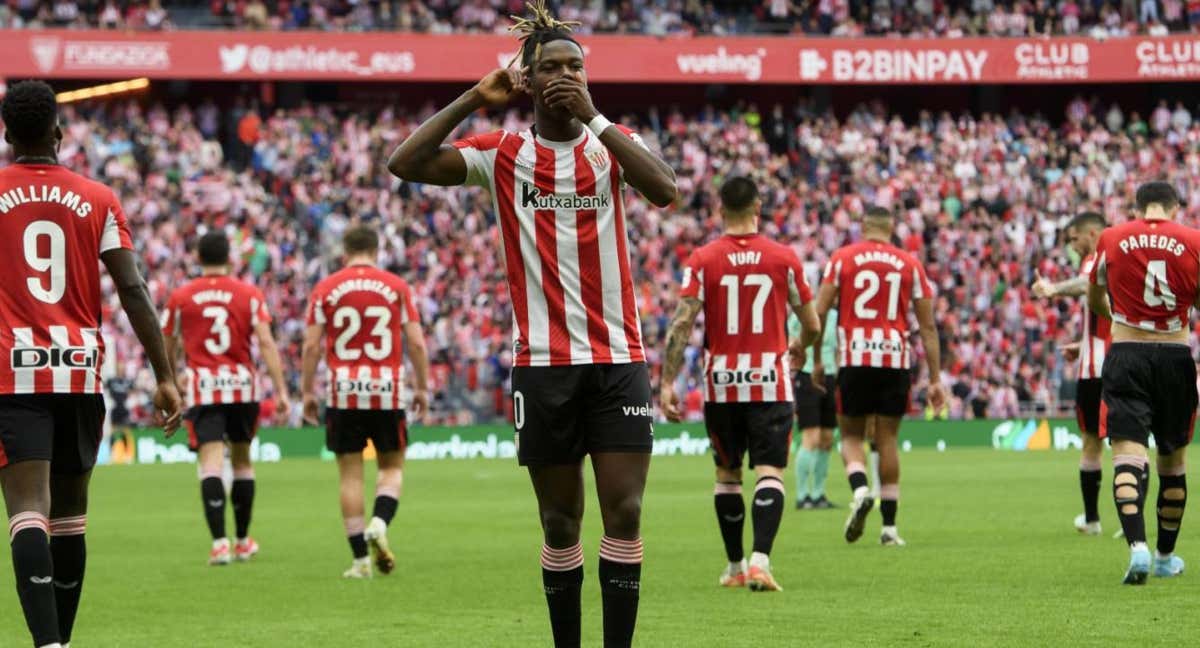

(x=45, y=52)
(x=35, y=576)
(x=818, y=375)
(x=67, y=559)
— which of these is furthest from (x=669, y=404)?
(x=45, y=52)

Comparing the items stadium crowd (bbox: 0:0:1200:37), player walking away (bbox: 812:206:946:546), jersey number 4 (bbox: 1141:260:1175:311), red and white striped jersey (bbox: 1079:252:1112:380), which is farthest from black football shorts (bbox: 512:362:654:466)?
stadium crowd (bbox: 0:0:1200:37)

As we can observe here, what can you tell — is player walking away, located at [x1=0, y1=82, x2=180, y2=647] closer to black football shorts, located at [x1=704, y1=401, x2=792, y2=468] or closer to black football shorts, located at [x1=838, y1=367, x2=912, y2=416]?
black football shorts, located at [x1=704, y1=401, x2=792, y2=468]

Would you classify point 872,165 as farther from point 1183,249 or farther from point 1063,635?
point 1063,635

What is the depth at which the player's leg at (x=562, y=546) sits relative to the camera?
747cm

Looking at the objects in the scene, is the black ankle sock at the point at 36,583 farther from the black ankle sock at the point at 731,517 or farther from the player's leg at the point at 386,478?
the player's leg at the point at 386,478

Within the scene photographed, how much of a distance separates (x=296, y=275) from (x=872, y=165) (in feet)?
46.8

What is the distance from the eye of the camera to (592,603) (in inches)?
436

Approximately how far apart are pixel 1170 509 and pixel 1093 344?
329 centimetres

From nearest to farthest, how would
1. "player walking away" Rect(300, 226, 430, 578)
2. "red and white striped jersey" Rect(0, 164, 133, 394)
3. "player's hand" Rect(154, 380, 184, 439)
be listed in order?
"red and white striped jersey" Rect(0, 164, 133, 394), "player's hand" Rect(154, 380, 184, 439), "player walking away" Rect(300, 226, 430, 578)

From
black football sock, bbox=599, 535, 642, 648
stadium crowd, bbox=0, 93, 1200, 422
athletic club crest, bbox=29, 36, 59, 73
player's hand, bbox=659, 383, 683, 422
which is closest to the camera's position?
black football sock, bbox=599, 535, 642, 648

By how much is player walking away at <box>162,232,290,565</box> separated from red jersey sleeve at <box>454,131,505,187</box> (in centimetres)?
740

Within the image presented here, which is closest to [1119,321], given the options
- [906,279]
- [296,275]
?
[906,279]

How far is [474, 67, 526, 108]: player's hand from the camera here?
7.07m

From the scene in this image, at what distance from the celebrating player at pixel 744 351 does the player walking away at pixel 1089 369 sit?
328 centimetres
